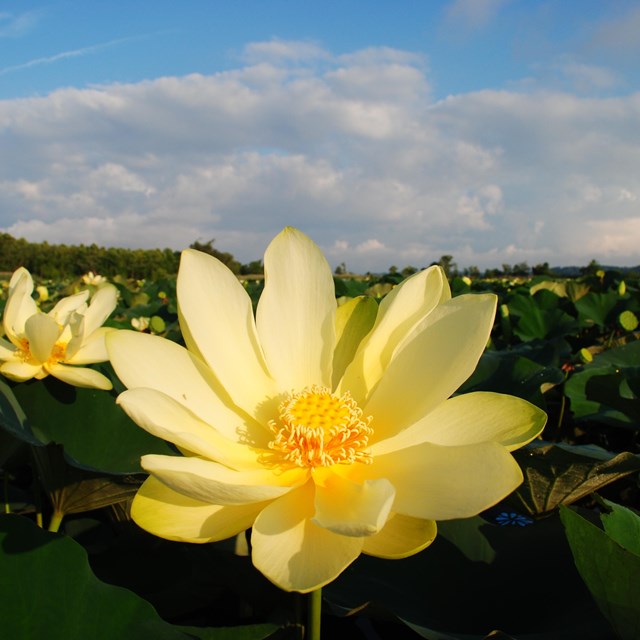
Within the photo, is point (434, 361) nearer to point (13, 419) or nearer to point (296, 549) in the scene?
point (296, 549)

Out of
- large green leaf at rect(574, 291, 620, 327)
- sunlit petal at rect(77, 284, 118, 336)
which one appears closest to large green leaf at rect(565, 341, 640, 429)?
sunlit petal at rect(77, 284, 118, 336)

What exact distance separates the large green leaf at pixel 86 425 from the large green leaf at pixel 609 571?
0.72 meters

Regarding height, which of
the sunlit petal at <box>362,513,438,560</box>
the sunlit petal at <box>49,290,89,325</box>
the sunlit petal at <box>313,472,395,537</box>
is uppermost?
the sunlit petal at <box>49,290,89,325</box>

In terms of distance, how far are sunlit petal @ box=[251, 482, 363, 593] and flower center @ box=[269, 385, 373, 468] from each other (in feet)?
0.39

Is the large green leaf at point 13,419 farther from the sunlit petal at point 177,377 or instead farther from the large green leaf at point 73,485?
the sunlit petal at point 177,377

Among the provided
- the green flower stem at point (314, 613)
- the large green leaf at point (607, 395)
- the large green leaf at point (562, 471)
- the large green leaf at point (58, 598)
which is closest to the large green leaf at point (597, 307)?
the large green leaf at point (607, 395)

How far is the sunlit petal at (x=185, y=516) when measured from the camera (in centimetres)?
71

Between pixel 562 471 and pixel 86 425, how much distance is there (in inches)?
35.6

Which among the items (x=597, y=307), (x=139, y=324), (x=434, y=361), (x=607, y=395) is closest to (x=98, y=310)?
(x=434, y=361)

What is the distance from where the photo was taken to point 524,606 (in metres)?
0.88

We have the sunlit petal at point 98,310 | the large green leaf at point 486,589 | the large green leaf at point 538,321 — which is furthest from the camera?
the large green leaf at point 538,321

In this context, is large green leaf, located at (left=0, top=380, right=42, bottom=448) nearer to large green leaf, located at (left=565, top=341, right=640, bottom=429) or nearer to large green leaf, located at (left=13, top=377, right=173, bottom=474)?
large green leaf, located at (left=13, top=377, right=173, bottom=474)

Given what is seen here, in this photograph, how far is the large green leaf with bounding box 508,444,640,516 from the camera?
937 mm

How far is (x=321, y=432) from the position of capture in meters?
0.83
